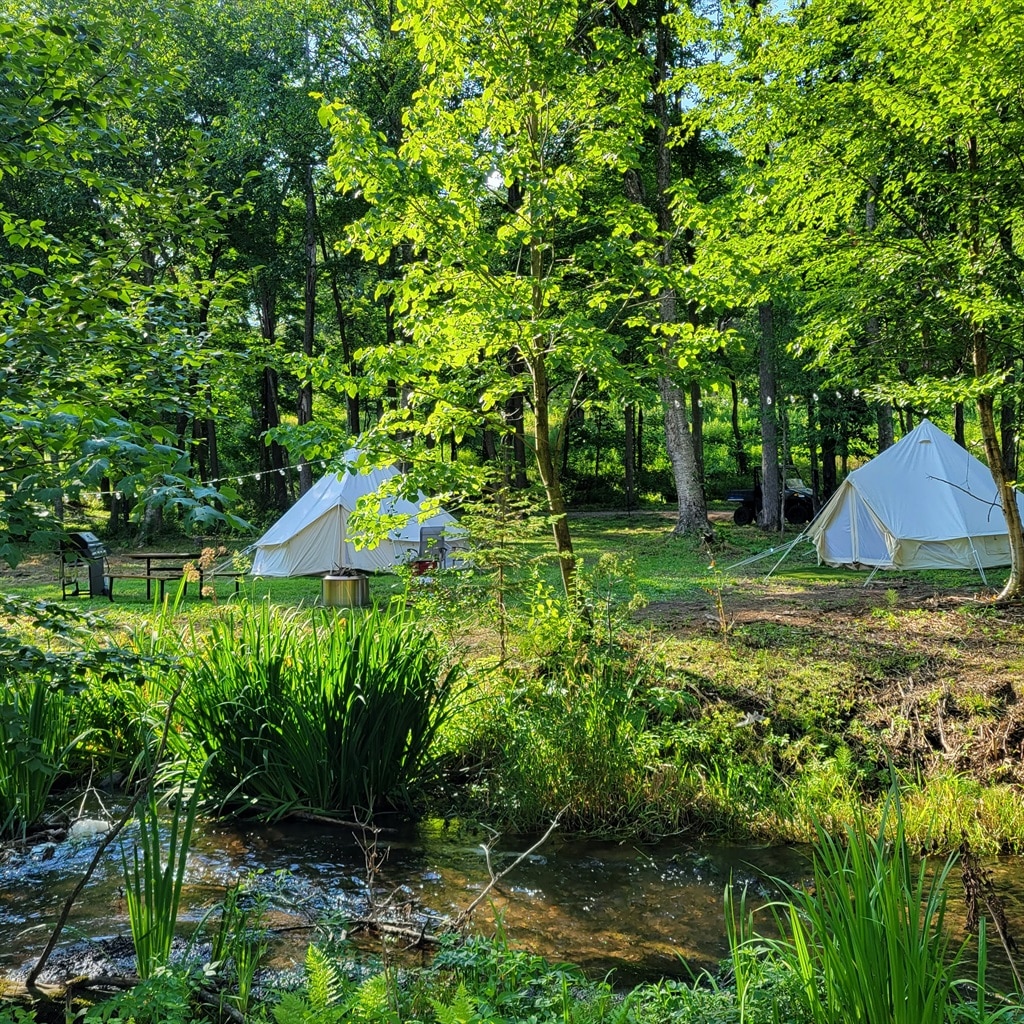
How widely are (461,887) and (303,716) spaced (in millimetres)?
1215

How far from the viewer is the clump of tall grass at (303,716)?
4500 millimetres

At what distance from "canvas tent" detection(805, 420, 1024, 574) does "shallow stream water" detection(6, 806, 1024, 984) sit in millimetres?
9702

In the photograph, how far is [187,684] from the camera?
4.57m

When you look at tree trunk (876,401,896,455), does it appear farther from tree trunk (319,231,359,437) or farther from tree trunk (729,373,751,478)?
tree trunk (729,373,751,478)

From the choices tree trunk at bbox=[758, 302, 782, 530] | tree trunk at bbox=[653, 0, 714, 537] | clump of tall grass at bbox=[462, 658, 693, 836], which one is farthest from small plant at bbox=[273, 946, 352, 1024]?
tree trunk at bbox=[758, 302, 782, 530]

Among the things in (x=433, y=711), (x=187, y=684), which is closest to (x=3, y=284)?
(x=187, y=684)

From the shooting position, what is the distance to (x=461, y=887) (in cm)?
394

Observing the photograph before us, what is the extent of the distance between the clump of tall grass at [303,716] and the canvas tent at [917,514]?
1066 cm

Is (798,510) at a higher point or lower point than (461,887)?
higher

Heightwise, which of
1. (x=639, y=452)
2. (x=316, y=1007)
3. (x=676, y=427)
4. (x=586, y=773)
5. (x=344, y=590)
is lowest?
(x=586, y=773)

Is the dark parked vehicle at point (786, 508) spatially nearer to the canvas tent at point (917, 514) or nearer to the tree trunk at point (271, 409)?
the canvas tent at point (917, 514)

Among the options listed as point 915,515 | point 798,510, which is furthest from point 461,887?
point 798,510

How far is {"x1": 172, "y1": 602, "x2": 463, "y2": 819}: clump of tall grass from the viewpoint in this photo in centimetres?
450

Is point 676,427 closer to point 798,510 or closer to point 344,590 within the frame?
point 344,590
